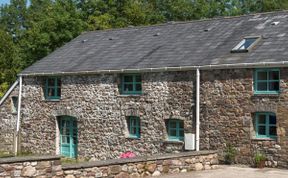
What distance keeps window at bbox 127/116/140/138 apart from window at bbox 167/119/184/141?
158 cm

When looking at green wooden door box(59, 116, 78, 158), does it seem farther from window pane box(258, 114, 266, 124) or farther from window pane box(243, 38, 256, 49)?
window pane box(258, 114, 266, 124)

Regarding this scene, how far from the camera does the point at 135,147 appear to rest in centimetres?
2203

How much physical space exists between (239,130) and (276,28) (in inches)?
186

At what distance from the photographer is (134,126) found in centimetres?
2245

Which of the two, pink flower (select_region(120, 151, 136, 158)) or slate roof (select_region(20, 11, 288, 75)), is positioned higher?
slate roof (select_region(20, 11, 288, 75))

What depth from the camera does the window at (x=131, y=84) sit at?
22.4 metres

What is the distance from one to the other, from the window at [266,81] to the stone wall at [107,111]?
2.61m

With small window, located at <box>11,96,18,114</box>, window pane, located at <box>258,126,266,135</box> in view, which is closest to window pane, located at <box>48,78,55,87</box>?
small window, located at <box>11,96,18,114</box>

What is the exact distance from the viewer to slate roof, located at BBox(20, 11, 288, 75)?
2002 centimetres

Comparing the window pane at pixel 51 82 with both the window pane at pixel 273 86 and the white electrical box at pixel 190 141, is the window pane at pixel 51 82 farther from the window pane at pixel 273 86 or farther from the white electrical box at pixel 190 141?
the window pane at pixel 273 86

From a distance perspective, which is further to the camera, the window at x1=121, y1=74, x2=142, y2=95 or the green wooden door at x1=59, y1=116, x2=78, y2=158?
the green wooden door at x1=59, y1=116, x2=78, y2=158

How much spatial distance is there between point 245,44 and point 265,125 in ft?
11.5

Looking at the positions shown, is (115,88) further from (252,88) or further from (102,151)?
(252,88)

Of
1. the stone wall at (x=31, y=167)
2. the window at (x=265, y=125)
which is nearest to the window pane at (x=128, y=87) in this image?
the window at (x=265, y=125)
